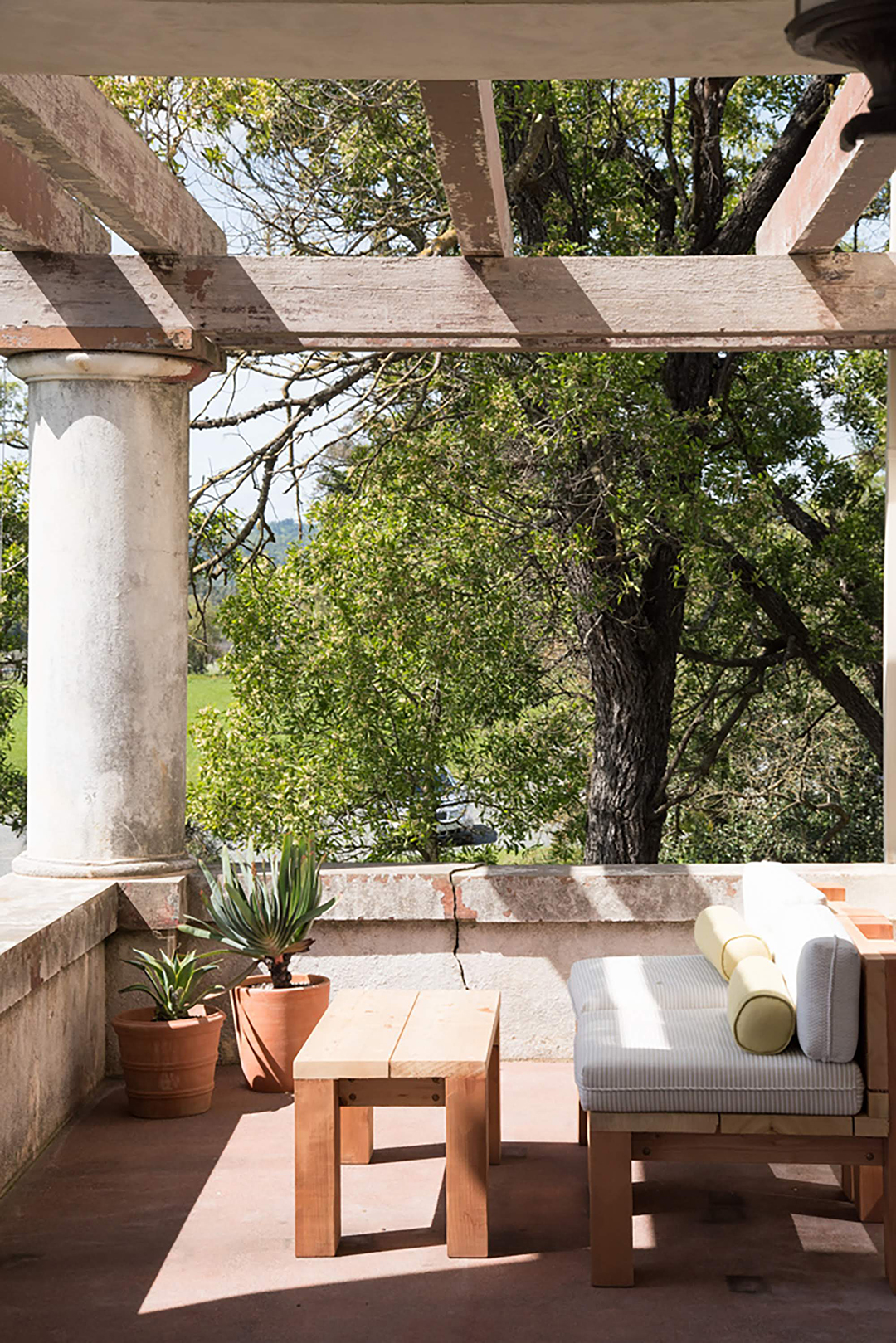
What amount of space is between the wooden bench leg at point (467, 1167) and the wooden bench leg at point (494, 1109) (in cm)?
43

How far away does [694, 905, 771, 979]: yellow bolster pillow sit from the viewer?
349 centimetres

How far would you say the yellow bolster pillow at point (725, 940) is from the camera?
349 centimetres

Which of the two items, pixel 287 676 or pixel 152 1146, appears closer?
pixel 152 1146

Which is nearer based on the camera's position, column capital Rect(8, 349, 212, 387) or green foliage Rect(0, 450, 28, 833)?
column capital Rect(8, 349, 212, 387)

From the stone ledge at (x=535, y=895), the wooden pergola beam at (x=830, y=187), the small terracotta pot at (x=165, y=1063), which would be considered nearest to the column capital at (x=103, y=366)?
the stone ledge at (x=535, y=895)

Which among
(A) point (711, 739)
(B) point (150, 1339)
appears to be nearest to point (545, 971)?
(B) point (150, 1339)

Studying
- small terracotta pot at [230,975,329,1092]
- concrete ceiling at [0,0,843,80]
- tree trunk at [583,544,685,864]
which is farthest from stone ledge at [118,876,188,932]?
tree trunk at [583,544,685,864]

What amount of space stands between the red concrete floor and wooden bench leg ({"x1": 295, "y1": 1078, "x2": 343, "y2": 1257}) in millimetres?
68

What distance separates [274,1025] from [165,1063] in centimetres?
36

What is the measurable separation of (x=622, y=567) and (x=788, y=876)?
4.77 metres

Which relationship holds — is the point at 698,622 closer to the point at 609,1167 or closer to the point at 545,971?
the point at 545,971

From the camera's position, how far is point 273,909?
4379 mm

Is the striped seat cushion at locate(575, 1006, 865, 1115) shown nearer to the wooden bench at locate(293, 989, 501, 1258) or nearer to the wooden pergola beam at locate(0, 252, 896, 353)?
the wooden bench at locate(293, 989, 501, 1258)

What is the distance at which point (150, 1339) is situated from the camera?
2.74 metres
